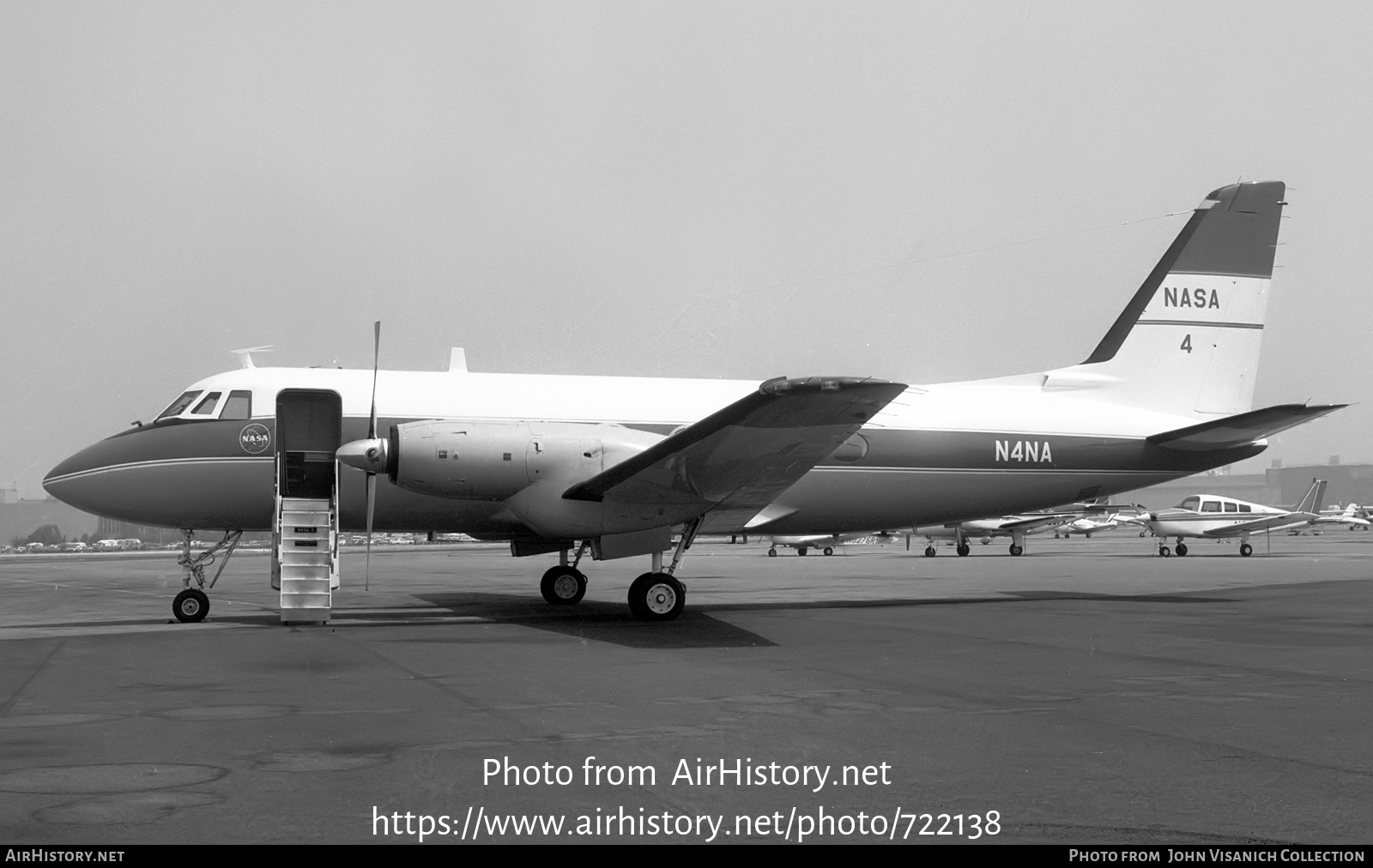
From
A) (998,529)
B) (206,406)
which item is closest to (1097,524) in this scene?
(998,529)

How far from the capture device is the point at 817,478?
1925cm

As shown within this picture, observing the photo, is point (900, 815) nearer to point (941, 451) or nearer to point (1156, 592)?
point (941, 451)

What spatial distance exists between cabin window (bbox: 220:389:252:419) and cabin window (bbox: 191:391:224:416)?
0.56ft

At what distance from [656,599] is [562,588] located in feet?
12.7

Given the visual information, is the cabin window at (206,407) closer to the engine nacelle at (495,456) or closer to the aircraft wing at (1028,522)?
the engine nacelle at (495,456)

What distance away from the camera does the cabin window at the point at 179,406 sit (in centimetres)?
1791

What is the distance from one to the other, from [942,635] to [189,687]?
8.90 meters

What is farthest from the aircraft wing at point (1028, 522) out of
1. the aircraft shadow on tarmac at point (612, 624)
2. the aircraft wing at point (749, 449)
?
the aircraft wing at point (749, 449)

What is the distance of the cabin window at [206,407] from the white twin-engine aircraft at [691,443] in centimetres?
3

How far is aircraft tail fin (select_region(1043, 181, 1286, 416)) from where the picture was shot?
871 inches

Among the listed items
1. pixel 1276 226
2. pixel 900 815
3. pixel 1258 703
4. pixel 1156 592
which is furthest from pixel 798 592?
pixel 900 815

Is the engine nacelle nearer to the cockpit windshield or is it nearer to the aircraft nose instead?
the cockpit windshield

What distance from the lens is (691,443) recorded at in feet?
46.9

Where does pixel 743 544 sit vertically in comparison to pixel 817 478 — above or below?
below
